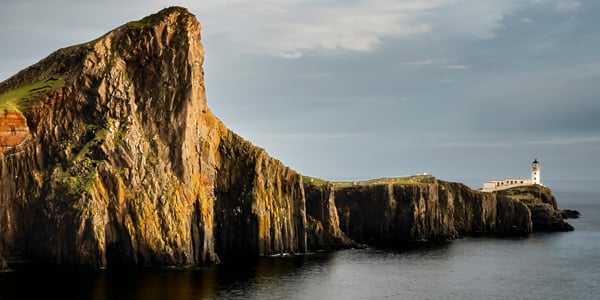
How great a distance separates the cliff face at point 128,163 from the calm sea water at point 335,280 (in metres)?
7.80

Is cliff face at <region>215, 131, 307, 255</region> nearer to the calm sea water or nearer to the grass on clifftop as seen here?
the calm sea water

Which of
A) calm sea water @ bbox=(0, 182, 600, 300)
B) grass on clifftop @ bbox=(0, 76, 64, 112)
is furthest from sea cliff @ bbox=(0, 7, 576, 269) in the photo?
calm sea water @ bbox=(0, 182, 600, 300)

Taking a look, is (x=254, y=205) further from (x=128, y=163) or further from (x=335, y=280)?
(x=128, y=163)

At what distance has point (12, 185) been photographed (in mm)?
151125

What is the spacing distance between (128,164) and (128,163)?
209 millimetres

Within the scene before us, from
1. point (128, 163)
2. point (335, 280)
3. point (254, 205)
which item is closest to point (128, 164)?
point (128, 163)

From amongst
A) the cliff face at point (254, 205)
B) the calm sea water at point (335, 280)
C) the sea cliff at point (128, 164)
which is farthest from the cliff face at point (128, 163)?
the calm sea water at point (335, 280)

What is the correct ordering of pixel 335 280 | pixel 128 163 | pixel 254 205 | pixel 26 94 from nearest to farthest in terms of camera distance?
pixel 335 280 → pixel 128 163 → pixel 26 94 → pixel 254 205

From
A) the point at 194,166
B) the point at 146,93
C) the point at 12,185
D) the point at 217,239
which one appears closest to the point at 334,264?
the point at 217,239

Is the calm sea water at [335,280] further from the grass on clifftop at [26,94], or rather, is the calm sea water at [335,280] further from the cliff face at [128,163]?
the grass on clifftop at [26,94]

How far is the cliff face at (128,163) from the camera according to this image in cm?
14788

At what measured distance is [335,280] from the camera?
495 ft

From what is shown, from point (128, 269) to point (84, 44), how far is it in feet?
185

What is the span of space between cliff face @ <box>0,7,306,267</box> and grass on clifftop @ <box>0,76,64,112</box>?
40 centimetres
